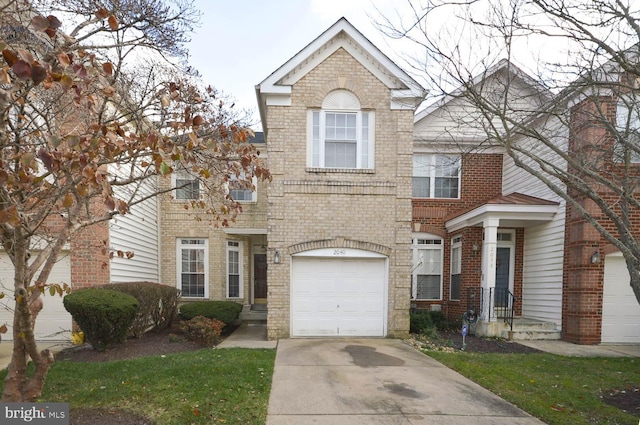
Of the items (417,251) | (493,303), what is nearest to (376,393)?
(493,303)

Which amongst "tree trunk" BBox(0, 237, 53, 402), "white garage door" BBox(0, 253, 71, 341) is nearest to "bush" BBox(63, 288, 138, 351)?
"white garage door" BBox(0, 253, 71, 341)

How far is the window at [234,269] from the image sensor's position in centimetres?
1179

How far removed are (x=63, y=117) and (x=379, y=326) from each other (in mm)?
7252

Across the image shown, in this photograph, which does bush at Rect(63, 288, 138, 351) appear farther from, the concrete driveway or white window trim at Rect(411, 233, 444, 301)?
white window trim at Rect(411, 233, 444, 301)

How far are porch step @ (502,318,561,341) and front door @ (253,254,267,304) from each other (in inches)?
303

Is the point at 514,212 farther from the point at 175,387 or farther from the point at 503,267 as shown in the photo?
the point at 175,387

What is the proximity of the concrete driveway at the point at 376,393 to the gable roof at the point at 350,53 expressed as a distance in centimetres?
561

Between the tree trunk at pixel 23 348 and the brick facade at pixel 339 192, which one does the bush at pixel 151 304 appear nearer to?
the brick facade at pixel 339 192

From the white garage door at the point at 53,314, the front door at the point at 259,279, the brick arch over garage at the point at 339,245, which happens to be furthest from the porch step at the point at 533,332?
the white garage door at the point at 53,314

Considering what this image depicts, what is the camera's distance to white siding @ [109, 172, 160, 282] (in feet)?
28.5

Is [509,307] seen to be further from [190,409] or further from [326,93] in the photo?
[190,409]

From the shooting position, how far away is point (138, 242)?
9.93 meters

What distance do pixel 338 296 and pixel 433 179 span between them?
5141 millimetres

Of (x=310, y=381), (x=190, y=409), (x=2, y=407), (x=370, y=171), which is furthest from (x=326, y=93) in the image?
(x=2, y=407)
